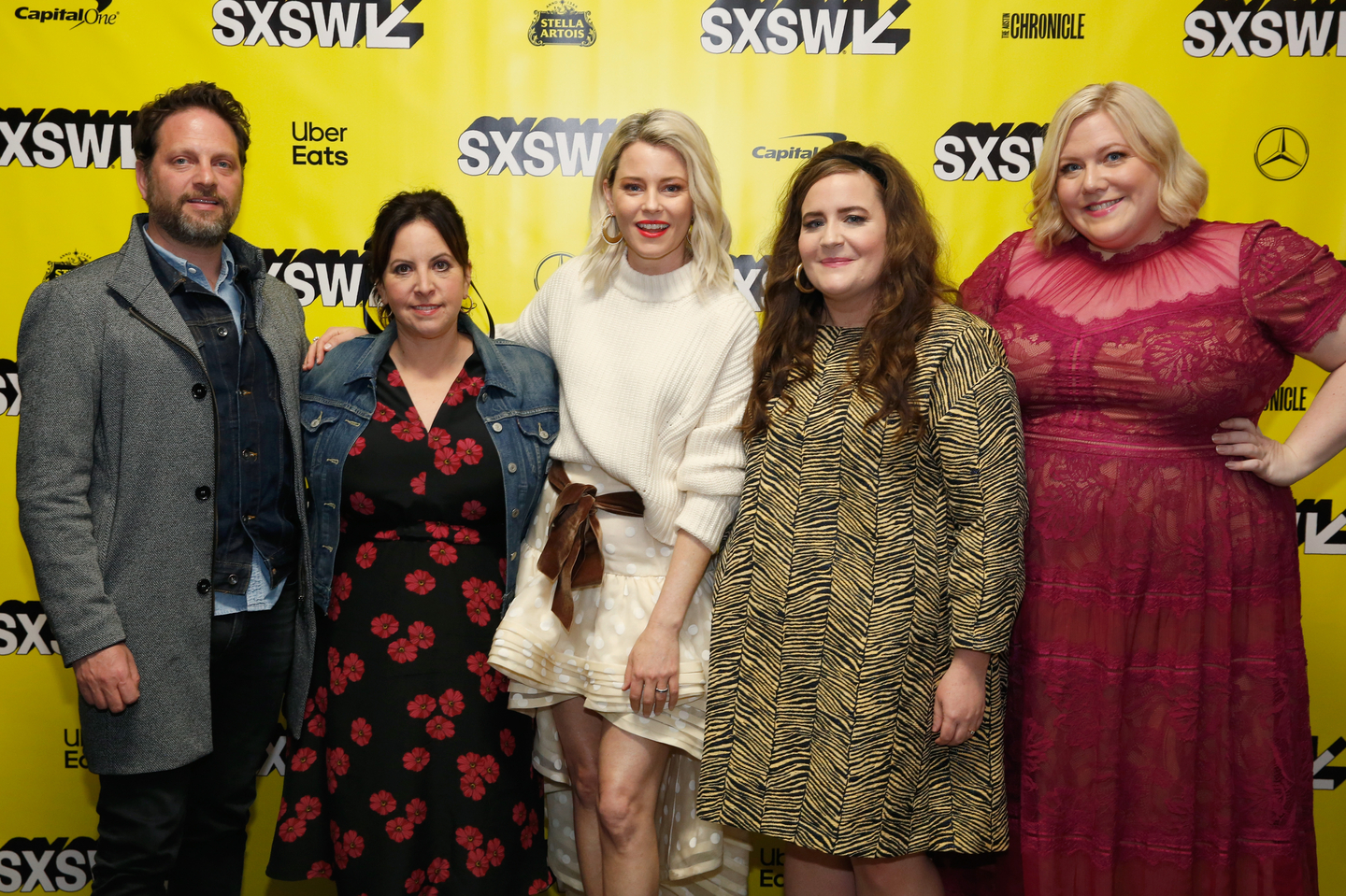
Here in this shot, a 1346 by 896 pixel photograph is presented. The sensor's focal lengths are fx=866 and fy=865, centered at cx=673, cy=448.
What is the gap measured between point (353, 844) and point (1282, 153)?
3266mm

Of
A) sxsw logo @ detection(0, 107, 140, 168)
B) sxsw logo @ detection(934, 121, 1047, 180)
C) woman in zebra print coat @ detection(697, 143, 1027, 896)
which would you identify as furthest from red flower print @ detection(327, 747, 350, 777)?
sxsw logo @ detection(934, 121, 1047, 180)

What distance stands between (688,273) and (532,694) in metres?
1.03

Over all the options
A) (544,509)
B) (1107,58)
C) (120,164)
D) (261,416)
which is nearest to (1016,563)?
(544,509)

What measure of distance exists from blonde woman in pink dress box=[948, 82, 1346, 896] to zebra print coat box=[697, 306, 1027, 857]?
0.19 metres

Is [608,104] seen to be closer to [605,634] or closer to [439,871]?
[605,634]

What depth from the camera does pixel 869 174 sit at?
5.96ft

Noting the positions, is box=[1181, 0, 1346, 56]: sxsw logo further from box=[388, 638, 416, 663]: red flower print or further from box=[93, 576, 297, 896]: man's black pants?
box=[93, 576, 297, 896]: man's black pants

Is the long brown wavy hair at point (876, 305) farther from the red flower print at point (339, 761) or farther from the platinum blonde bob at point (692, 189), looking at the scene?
the red flower print at point (339, 761)

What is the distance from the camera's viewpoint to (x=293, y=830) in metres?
2.01

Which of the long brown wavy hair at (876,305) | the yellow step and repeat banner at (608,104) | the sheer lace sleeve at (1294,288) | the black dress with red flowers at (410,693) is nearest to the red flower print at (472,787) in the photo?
the black dress with red flowers at (410,693)

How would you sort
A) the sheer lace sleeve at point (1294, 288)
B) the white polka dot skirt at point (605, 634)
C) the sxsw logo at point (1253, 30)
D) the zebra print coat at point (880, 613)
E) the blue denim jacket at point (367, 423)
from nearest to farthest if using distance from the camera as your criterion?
the zebra print coat at point (880, 613) < the sheer lace sleeve at point (1294, 288) < the white polka dot skirt at point (605, 634) < the blue denim jacket at point (367, 423) < the sxsw logo at point (1253, 30)

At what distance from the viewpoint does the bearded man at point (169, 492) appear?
72.8 inches

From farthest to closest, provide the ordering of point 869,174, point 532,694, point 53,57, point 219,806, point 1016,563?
point 53,57, point 219,806, point 532,694, point 869,174, point 1016,563

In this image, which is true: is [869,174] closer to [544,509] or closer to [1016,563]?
[1016,563]
